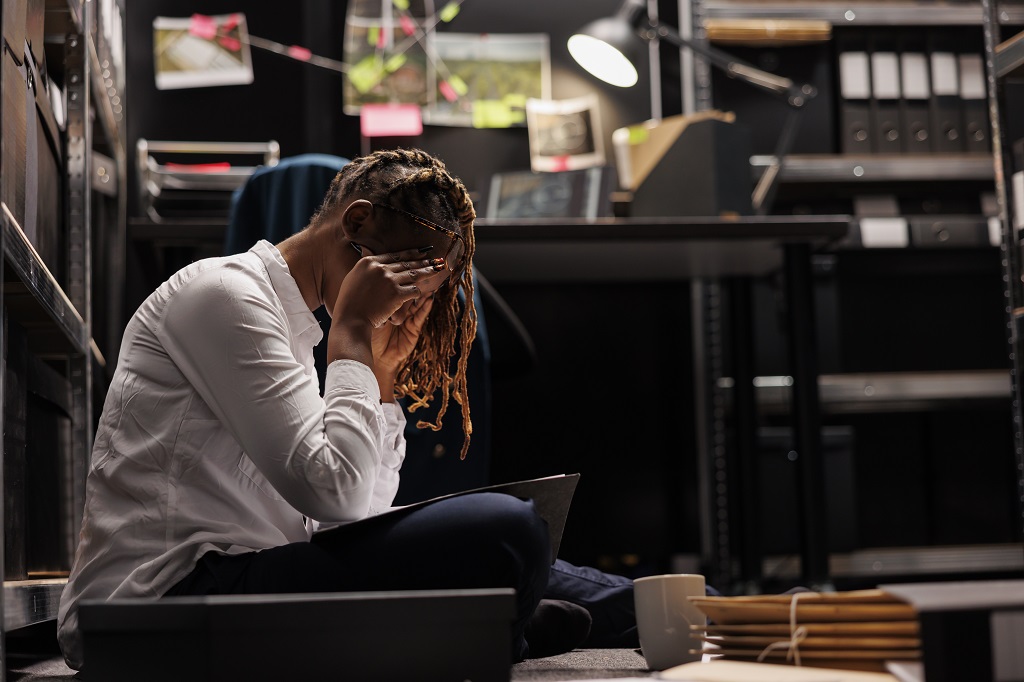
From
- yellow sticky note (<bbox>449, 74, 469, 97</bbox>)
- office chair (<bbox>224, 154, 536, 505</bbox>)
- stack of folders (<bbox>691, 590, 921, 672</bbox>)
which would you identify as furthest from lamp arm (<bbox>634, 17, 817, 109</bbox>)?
stack of folders (<bbox>691, 590, 921, 672</bbox>)

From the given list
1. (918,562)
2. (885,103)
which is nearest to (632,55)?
(885,103)

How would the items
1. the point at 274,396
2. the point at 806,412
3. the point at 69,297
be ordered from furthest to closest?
the point at 806,412
the point at 69,297
the point at 274,396

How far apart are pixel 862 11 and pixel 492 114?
38.7 inches

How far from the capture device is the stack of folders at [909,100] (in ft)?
9.58

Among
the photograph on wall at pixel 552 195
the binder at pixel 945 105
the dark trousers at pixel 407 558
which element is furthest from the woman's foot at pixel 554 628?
the binder at pixel 945 105

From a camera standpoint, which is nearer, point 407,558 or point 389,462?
point 407,558

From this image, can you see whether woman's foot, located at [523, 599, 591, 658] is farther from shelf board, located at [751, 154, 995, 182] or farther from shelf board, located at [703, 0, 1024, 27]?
shelf board, located at [703, 0, 1024, 27]

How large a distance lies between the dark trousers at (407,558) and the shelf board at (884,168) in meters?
2.02

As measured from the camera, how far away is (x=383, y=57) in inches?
117

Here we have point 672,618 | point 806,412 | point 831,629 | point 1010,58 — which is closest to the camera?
point 831,629

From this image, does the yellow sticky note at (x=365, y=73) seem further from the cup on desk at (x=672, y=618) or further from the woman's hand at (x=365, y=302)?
the cup on desk at (x=672, y=618)

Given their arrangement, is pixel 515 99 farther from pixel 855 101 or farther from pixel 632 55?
pixel 855 101

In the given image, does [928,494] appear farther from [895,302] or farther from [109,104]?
[109,104]

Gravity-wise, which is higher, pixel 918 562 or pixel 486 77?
pixel 486 77
